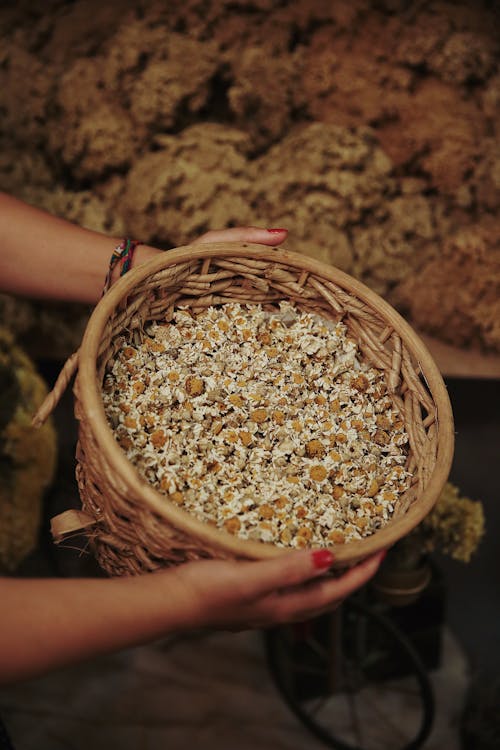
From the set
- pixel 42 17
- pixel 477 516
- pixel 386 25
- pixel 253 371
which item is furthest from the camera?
pixel 42 17

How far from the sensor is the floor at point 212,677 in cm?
174

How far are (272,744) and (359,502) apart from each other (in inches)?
48.0

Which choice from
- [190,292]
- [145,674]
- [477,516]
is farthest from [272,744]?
[190,292]

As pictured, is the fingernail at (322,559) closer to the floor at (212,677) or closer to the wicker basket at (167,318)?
the wicker basket at (167,318)

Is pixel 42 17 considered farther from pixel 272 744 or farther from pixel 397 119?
pixel 272 744

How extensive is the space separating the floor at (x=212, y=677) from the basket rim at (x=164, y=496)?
978mm

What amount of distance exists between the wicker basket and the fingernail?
19 millimetres

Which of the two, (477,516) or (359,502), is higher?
(359,502)

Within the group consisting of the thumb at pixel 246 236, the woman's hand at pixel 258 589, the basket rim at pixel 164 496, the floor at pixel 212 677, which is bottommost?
the floor at pixel 212 677

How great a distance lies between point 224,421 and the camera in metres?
0.96

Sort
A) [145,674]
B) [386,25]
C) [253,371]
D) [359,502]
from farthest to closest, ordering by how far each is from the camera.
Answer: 1. [145,674]
2. [386,25]
3. [253,371]
4. [359,502]

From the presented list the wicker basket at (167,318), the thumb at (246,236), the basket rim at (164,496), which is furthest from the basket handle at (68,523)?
the thumb at (246,236)

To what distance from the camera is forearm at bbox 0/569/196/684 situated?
659mm

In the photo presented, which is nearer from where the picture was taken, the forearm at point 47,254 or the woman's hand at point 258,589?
the woman's hand at point 258,589
